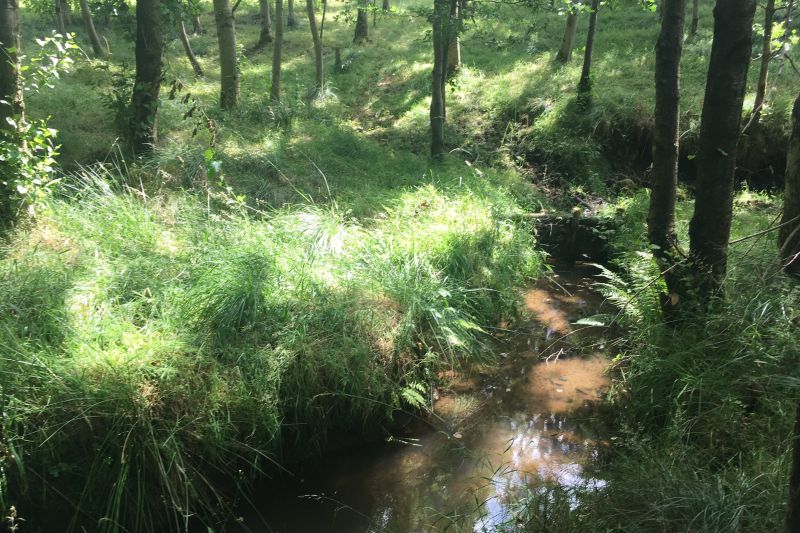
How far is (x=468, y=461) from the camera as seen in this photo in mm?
4629

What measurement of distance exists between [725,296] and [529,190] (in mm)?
5905

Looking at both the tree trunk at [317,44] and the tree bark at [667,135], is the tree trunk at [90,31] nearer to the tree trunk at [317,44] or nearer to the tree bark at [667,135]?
the tree trunk at [317,44]

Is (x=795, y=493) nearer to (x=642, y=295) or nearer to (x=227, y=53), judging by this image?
(x=642, y=295)

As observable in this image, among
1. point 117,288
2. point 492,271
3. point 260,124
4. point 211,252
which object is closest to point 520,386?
point 492,271

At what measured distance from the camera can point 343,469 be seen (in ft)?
15.0

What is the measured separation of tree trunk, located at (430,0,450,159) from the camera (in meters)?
9.62

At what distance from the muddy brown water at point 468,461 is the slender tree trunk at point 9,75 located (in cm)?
409

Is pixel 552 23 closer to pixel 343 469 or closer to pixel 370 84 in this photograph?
pixel 370 84

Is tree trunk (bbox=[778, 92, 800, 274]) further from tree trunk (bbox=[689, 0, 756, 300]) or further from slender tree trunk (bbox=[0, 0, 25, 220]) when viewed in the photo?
slender tree trunk (bbox=[0, 0, 25, 220])

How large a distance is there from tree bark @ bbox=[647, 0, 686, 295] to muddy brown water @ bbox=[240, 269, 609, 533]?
1.45 meters

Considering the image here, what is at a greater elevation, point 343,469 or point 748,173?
point 748,173

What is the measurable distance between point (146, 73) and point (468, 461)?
6.59 metres

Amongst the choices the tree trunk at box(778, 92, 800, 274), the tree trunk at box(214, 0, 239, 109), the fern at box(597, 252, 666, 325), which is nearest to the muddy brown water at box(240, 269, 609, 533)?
the fern at box(597, 252, 666, 325)

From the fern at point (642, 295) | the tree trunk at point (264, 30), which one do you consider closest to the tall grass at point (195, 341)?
the fern at point (642, 295)
